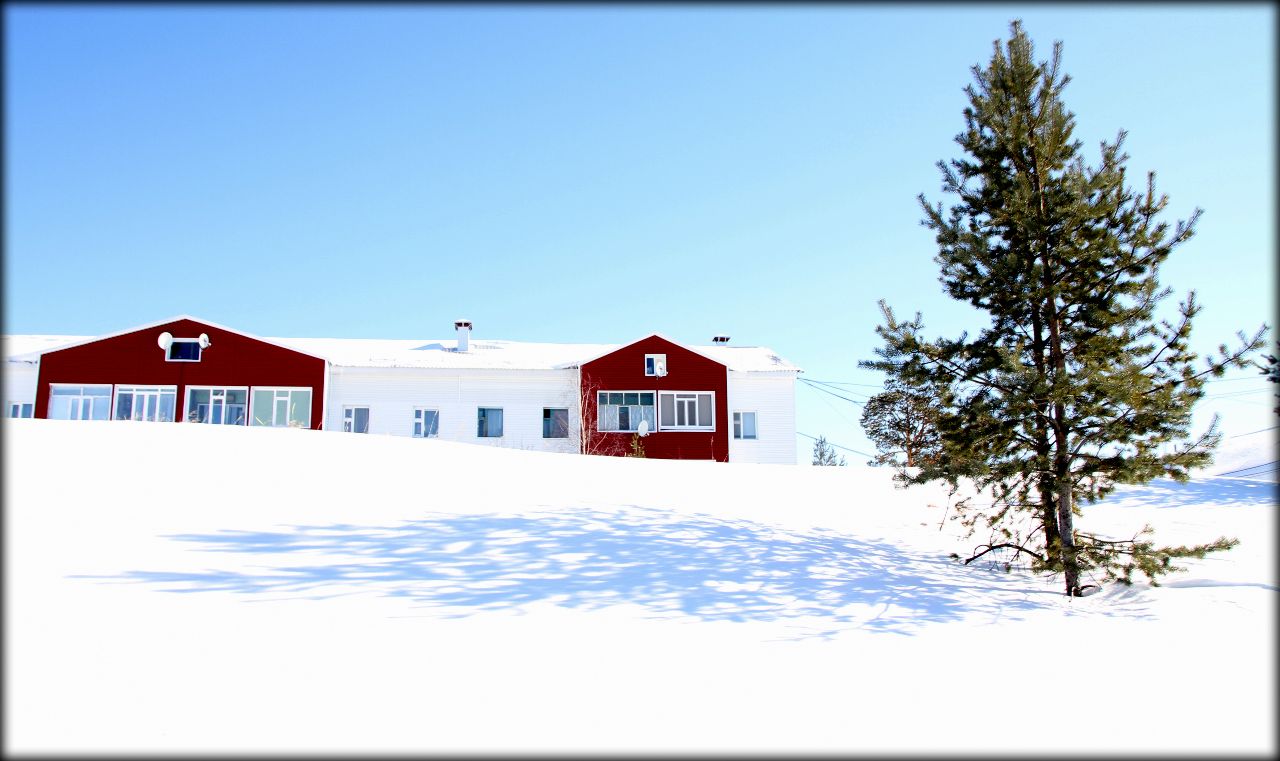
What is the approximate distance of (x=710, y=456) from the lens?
107ft

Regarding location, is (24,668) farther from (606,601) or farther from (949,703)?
(949,703)

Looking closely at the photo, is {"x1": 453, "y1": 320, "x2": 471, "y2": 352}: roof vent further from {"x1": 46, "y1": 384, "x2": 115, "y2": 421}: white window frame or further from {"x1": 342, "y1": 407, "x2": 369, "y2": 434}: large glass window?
{"x1": 46, "y1": 384, "x2": 115, "y2": 421}: white window frame

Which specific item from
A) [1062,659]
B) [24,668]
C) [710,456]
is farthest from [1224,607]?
[710,456]

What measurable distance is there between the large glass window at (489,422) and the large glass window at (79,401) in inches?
555

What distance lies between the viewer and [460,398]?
105 ft

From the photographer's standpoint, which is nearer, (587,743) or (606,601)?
(587,743)

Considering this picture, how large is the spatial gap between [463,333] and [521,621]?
29918 mm

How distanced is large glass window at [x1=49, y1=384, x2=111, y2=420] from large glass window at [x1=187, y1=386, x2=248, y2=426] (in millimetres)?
3023

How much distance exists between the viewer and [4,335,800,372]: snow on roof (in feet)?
102

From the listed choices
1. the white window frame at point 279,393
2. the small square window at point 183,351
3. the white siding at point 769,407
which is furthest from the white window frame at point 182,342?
the white siding at point 769,407

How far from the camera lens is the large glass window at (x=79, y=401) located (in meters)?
28.8

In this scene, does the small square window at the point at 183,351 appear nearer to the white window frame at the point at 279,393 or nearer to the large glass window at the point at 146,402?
the large glass window at the point at 146,402

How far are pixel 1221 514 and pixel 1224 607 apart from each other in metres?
Result: 7.06

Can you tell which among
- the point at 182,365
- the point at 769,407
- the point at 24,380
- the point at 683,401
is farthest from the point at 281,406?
the point at 769,407
